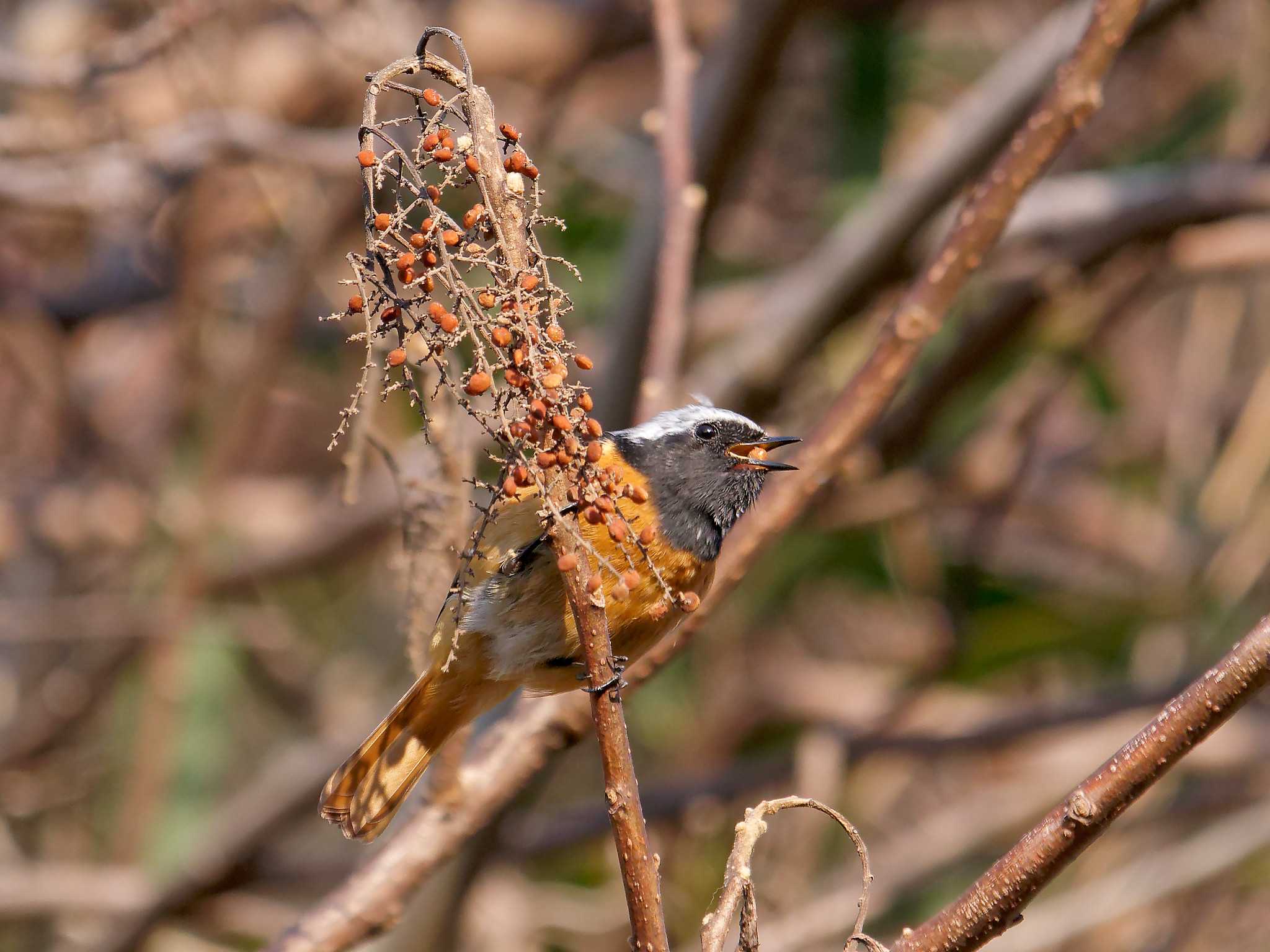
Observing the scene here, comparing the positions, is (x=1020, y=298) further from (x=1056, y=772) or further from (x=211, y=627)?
(x=211, y=627)

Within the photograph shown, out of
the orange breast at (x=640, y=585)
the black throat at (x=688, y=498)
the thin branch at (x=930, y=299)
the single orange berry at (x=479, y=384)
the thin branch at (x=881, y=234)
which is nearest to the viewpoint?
the single orange berry at (x=479, y=384)

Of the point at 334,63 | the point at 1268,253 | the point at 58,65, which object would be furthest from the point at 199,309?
the point at 1268,253

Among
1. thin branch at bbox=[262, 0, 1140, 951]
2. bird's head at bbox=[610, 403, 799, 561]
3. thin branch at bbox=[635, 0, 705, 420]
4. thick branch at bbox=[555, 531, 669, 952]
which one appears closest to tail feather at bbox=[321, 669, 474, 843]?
thin branch at bbox=[262, 0, 1140, 951]

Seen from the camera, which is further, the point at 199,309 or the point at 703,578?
the point at 199,309

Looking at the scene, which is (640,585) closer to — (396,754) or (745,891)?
(396,754)

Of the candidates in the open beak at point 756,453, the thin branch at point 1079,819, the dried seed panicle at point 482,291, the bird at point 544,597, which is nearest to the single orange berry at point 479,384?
the dried seed panicle at point 482,291

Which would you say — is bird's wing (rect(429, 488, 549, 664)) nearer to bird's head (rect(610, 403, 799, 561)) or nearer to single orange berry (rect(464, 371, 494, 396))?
bird's head (rect(610, 403, 799, 561))

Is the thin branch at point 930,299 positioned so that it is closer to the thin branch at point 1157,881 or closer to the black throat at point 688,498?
the black throat at point 688,498
